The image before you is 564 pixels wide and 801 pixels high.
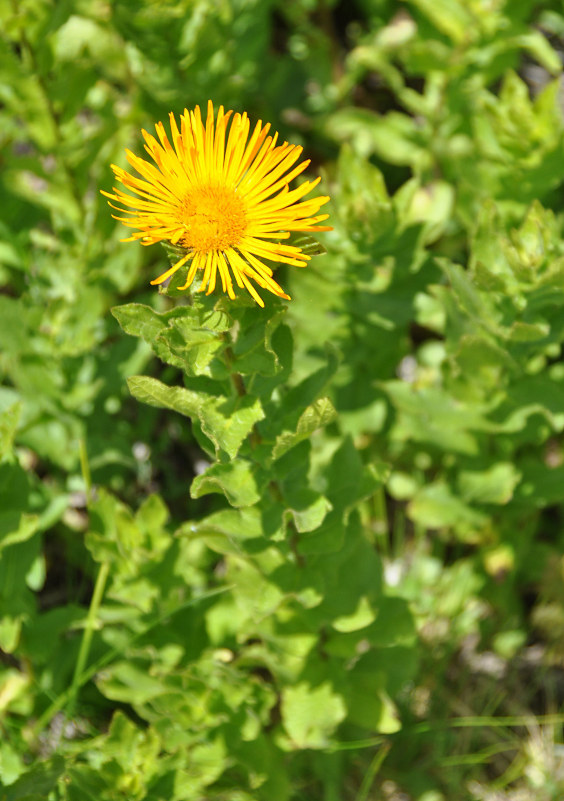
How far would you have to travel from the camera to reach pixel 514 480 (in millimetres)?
2619

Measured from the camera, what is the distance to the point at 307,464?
1.98 metres

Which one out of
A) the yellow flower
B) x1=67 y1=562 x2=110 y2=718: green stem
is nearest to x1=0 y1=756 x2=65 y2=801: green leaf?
x1=67 y1=562 x2=110 y2=718: green stem

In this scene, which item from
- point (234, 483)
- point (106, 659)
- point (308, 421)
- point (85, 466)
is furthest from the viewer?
point (85, 466)

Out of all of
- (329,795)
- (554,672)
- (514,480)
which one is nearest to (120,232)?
(514,480)

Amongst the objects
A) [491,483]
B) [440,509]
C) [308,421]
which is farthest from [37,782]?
[491,483]

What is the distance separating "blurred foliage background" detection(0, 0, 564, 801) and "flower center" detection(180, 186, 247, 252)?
0.73ft

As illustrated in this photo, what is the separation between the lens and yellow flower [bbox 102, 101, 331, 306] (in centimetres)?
150

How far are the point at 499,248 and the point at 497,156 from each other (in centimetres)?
44

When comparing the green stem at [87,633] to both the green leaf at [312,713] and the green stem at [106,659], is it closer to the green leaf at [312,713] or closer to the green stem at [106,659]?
the green stem at [106,659]

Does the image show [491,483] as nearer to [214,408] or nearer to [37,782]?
[214,408]

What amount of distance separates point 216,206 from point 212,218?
6 centimetres

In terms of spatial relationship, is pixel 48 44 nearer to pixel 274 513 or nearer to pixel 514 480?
pixel 274 513

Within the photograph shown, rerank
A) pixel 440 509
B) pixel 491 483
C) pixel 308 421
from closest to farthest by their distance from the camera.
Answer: pixel 308 421 → pixel 491 483 → pixel 440 509

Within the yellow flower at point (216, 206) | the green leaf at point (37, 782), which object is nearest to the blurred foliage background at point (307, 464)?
the green leaf at point (37, 782)
